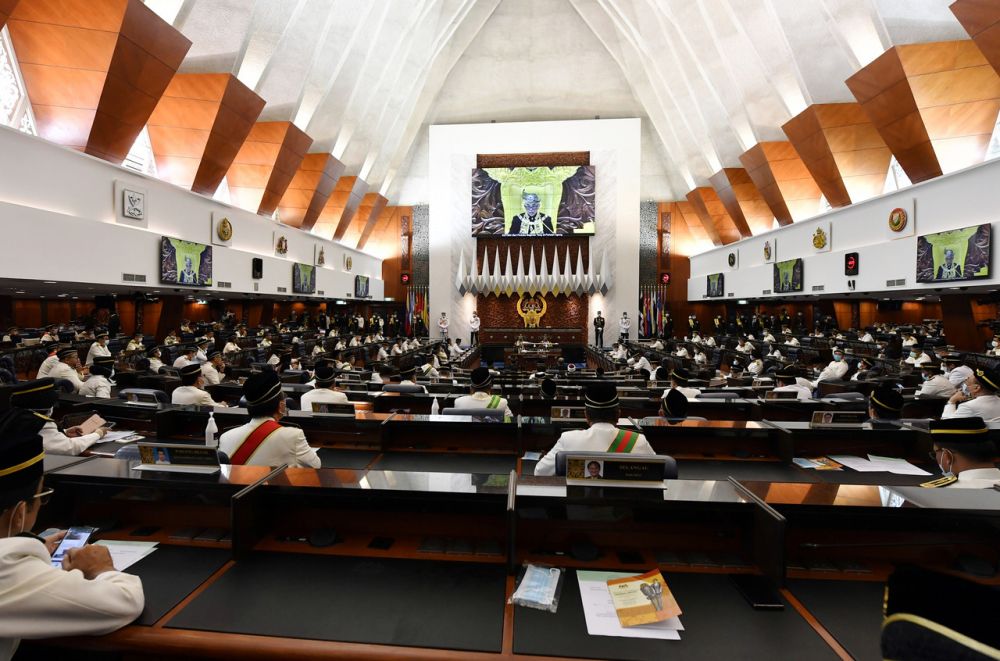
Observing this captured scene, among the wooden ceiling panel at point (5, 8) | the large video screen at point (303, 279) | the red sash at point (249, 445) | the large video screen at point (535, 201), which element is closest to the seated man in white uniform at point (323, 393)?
the red sash at point (249, 445)

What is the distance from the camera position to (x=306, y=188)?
18.1m

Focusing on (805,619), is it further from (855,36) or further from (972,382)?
(855,36)

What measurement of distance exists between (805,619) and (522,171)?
24.4 meters

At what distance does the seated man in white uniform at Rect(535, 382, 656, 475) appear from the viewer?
291 centimetres

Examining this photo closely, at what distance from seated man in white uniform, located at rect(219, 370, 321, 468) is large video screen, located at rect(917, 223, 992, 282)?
12.2 meters

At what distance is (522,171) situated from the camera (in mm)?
24422

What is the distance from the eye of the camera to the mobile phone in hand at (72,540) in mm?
1904

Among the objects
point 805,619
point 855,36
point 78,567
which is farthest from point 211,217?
point 855,36

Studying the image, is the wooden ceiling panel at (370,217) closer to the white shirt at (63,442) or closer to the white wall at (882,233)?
the white wall at (882,233)

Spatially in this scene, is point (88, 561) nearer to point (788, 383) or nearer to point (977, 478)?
point (977, 478)

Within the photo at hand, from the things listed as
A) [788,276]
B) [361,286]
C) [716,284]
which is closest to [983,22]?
[788,276]

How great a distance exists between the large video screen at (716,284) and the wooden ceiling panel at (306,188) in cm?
1687

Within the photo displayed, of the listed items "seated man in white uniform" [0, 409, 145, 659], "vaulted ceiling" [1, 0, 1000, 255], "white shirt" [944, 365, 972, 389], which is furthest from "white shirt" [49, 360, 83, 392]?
"white shirt" [944, 365, 972, 389]

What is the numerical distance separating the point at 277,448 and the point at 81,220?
30.5 ft
